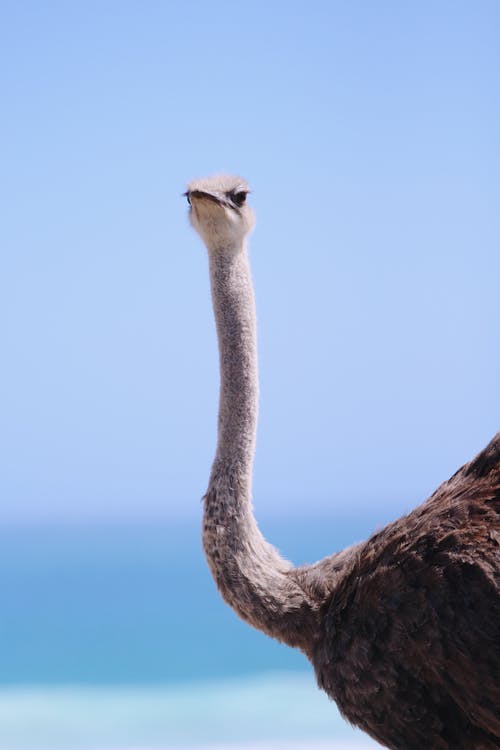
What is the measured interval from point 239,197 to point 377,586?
4.64 feet

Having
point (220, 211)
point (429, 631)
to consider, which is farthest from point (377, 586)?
point (220, 211)

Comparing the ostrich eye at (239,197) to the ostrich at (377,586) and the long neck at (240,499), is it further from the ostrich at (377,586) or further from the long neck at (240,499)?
the long neck at (240,499)

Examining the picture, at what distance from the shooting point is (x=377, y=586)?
12.3 feet

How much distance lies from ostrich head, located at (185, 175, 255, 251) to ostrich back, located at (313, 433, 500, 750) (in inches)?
44.2

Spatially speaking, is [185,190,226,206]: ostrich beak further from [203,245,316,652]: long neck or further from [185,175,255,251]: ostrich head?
[203,245,316,652]: long neck

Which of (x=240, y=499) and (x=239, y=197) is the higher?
(x=239, y=197)

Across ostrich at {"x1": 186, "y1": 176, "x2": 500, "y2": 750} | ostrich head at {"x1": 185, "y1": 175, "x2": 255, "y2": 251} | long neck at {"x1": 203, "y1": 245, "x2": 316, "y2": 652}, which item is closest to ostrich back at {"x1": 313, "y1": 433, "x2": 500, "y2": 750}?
ostrich at {"x1": 186, "y1": 176, "x2": 500, "y2": 750}

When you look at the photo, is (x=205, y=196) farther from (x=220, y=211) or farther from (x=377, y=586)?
(x=377, y=586)

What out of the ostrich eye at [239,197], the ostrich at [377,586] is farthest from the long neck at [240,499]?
the ostrich eye at [239,197]

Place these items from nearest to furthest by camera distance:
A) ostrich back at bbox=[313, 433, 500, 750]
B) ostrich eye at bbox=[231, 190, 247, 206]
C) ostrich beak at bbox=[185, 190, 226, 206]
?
ostrich back at bbox=[313, 433, 500, 750] < ostrich beak at bbox=[185, 190, 226, 206] < ostrich eye at bbox=[231, 190, 247, 206]

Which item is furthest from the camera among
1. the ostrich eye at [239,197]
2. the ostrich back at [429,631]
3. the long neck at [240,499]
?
the ostrich eye at [239,197]

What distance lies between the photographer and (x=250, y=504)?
4168mm

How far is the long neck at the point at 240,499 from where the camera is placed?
4.07 meters

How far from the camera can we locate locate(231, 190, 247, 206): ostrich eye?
4477mm
